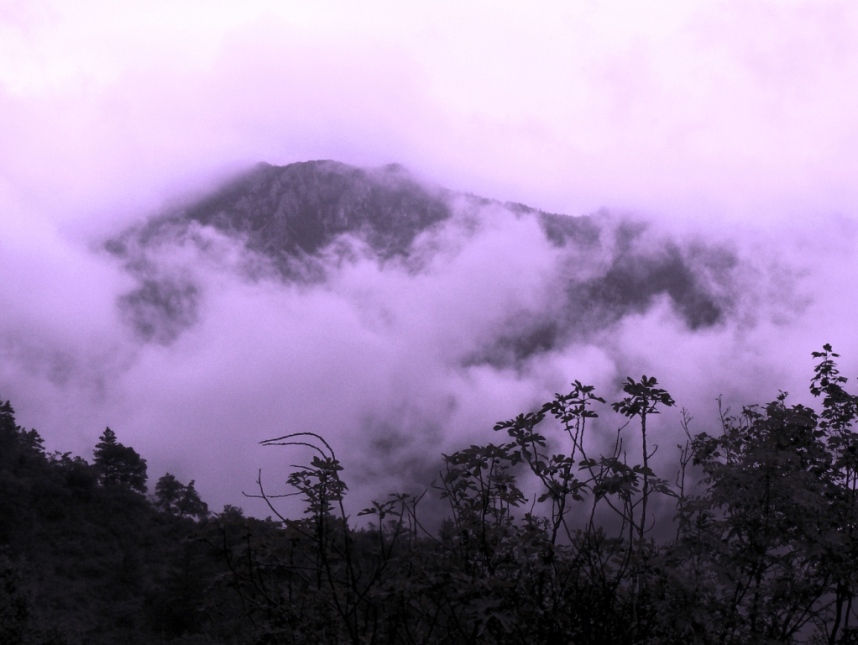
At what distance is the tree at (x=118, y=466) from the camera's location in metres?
57.7

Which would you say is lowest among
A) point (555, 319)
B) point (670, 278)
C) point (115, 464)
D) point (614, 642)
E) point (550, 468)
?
point (614, 642)

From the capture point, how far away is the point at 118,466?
58.4 metres

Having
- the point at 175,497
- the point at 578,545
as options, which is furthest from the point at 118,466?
the point at 578,545

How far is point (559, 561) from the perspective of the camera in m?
4.43

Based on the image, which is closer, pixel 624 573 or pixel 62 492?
pixel 624 573

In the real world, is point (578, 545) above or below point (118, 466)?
below

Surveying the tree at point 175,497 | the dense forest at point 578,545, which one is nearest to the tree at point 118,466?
the tree at point 175,497

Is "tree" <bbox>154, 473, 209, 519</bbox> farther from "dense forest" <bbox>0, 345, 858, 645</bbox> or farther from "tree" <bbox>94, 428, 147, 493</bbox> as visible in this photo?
"dense forest" <bbox>0, 345, 858, 645</bbox>

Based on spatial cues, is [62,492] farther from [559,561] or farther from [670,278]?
[670,278]

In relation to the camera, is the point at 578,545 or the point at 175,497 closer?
the point at 578,545

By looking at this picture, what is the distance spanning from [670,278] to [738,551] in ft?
519

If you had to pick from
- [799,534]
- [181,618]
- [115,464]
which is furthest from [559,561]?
[115,464]

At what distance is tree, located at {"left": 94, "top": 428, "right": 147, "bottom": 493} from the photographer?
189ft

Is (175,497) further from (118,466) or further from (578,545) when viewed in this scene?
(578,545)
